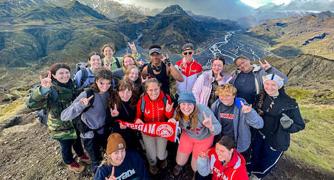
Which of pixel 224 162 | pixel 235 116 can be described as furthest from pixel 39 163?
pixel 235 116

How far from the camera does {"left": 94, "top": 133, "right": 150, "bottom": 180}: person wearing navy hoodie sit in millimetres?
8484

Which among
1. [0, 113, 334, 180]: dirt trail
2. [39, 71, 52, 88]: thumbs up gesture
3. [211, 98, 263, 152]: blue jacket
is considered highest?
[39, 71, 52, 88]: thumbs up gesture

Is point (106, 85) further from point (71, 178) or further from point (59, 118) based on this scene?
point (71, 178)

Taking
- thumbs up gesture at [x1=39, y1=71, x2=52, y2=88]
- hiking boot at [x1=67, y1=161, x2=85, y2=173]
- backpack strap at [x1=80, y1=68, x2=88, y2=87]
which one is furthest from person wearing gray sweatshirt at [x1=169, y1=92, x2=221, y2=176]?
hiking boot at [x1=67, y1=161, x2=85, y2=173]

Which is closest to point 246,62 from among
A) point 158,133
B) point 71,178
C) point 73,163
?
point 158,133

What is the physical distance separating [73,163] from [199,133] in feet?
19.9

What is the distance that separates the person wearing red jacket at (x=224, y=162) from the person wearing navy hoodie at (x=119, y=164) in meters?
2.00

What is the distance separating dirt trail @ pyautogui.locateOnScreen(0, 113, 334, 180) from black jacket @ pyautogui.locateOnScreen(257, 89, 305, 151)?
381 centimetres

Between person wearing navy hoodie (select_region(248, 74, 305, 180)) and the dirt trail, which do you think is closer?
person wearing navy hoodie (select_region(248, 74, 305, 180))

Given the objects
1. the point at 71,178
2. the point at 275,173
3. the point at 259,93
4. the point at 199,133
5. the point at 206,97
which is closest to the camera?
the point at 199,133

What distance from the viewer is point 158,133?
10102mm

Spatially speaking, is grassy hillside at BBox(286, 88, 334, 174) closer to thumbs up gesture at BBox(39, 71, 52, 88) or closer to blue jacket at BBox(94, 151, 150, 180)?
blue jacket at BBox(94, 151, 150, 180)

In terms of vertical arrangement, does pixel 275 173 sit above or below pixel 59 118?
below

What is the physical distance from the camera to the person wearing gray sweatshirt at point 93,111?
9805 mm
